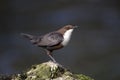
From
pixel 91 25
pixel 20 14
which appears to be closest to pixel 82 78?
pixel 91 25

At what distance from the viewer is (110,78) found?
9453mm

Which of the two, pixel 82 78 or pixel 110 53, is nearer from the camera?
pixel 82 78

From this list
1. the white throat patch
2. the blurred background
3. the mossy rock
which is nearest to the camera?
the mossy rock

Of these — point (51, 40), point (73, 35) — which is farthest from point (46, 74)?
point (73, 35)

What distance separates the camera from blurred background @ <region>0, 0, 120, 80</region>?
991cm

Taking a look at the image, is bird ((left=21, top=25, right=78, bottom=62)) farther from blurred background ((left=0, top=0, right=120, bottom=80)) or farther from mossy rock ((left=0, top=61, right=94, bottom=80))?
blurred background ((left=0, top=0, right=120, bottom=80))

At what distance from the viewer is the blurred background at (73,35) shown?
991 centimetres

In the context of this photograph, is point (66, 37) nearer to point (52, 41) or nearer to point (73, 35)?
point (52, 41)

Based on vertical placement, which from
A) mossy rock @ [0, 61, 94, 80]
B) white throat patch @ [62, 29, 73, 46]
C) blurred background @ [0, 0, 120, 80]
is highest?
blurred background @ [0, 0, 120, 80]

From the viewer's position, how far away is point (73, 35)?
1113 centimetres

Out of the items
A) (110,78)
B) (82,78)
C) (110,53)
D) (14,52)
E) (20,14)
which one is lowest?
(82,78)

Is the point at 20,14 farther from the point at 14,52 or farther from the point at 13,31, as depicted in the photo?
the point at 14,52

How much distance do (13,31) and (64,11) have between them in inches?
67.0

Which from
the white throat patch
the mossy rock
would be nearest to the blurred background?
the white throat patch
